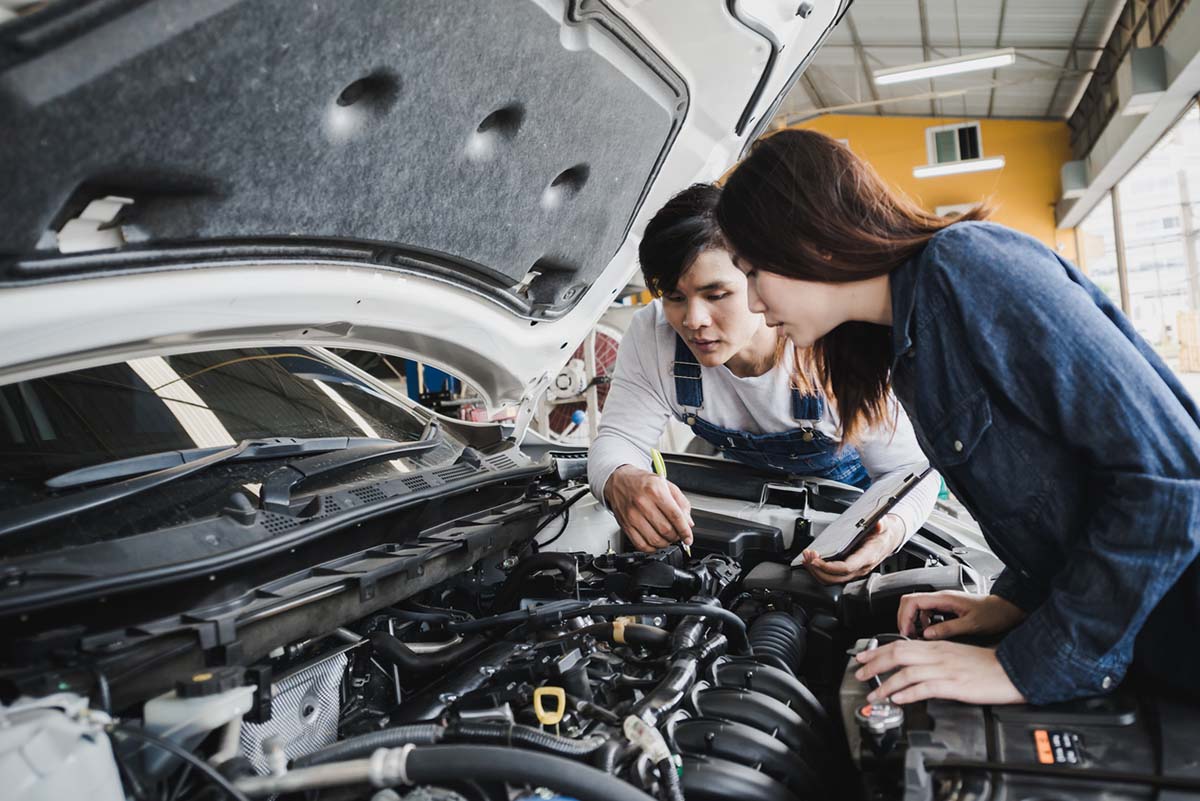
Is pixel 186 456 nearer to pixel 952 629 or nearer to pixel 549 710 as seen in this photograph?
pixel 549 710

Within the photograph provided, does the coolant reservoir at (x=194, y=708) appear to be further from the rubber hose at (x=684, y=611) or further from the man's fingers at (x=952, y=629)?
the man's fingers at (x=952, y=629)

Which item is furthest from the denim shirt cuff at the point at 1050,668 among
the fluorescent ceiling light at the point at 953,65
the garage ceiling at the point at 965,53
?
the garage ceiling at the point at 965,53

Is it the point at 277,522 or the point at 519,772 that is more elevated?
the point at 277,522

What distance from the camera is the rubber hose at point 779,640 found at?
135 cm

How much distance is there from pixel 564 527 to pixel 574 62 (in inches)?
37.8

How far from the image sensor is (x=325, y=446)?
1.41 m

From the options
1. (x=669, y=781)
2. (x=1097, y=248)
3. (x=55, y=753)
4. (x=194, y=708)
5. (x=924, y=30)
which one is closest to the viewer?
(x=55, y=753)

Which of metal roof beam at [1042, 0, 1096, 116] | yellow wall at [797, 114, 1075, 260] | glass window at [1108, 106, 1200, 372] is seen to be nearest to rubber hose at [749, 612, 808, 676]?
glass window at [1108, 106, 1200, 372]

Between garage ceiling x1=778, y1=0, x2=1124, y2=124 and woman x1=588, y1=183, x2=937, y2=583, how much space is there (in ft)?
23.0

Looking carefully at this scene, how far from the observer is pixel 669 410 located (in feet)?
7.77

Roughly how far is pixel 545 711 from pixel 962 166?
12406 mm

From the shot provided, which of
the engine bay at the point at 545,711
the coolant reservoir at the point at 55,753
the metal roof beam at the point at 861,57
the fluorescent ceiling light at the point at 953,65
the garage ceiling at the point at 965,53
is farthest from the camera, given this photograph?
the metal roof beam at the point at 861,57

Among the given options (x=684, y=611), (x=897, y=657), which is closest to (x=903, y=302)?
(x=897, y=657)

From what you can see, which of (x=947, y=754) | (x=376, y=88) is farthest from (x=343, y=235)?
(x=947, y=754)
